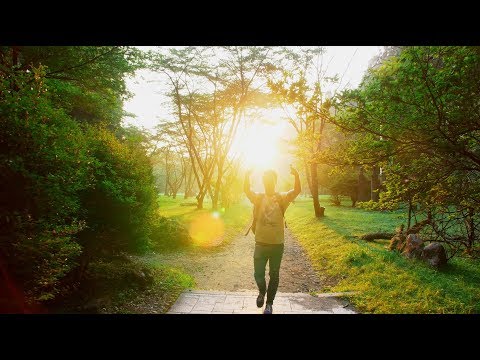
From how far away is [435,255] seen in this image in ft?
23.5

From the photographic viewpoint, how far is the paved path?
A: 4.98 meters

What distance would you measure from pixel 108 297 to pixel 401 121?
5.99 metres

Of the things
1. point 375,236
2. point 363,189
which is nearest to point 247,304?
point 375,236

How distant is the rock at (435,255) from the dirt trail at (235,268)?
2.93m

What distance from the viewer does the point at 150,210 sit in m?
7.43

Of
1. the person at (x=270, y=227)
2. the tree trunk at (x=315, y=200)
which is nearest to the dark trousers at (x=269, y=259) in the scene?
the person at (x=270, y=227)

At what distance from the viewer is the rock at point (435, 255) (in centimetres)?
701

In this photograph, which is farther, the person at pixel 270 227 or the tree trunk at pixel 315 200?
the tree trunk at pixel 315 200

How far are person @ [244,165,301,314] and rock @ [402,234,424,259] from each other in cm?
555

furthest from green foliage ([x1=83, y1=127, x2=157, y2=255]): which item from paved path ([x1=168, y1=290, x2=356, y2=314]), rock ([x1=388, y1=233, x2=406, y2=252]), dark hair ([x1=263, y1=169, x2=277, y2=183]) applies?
rock ([x1=388, y1=233, x2=406, y2=252])

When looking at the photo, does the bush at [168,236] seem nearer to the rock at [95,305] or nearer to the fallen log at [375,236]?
the rock at [95,305]

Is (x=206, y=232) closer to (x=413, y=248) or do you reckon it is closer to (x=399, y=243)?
(x=399, y=243)
